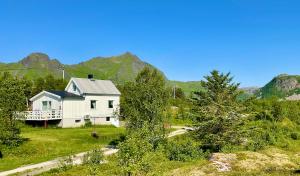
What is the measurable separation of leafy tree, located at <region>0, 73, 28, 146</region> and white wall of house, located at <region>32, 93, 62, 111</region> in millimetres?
16685

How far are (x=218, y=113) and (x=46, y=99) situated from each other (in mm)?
31698

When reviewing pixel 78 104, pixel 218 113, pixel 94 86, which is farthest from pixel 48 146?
pixel 94 86

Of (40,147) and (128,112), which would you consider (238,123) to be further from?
(40,147)

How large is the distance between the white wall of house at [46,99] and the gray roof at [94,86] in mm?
4768

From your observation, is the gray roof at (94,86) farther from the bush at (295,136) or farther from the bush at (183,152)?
the bush at (295,136)

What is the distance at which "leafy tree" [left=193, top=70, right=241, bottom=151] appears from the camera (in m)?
36.7

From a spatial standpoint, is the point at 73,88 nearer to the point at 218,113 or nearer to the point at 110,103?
the point at 110,103

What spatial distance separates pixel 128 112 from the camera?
1487 inches

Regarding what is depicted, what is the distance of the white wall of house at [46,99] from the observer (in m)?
56.9

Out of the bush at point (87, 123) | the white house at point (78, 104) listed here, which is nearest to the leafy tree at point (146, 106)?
the white house at point (78, 104)

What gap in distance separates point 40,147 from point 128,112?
9.92 metres

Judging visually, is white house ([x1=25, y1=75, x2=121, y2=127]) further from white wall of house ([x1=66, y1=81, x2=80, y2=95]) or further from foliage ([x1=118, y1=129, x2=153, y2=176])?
foliage ([x1=118, y1=129, x2=153, y2=176])

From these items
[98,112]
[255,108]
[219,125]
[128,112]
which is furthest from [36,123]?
[255,108]

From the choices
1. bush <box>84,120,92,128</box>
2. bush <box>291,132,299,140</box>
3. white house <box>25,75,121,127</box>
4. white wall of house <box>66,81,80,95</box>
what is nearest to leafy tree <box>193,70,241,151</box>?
bush <box>291,132,299,140</box>
